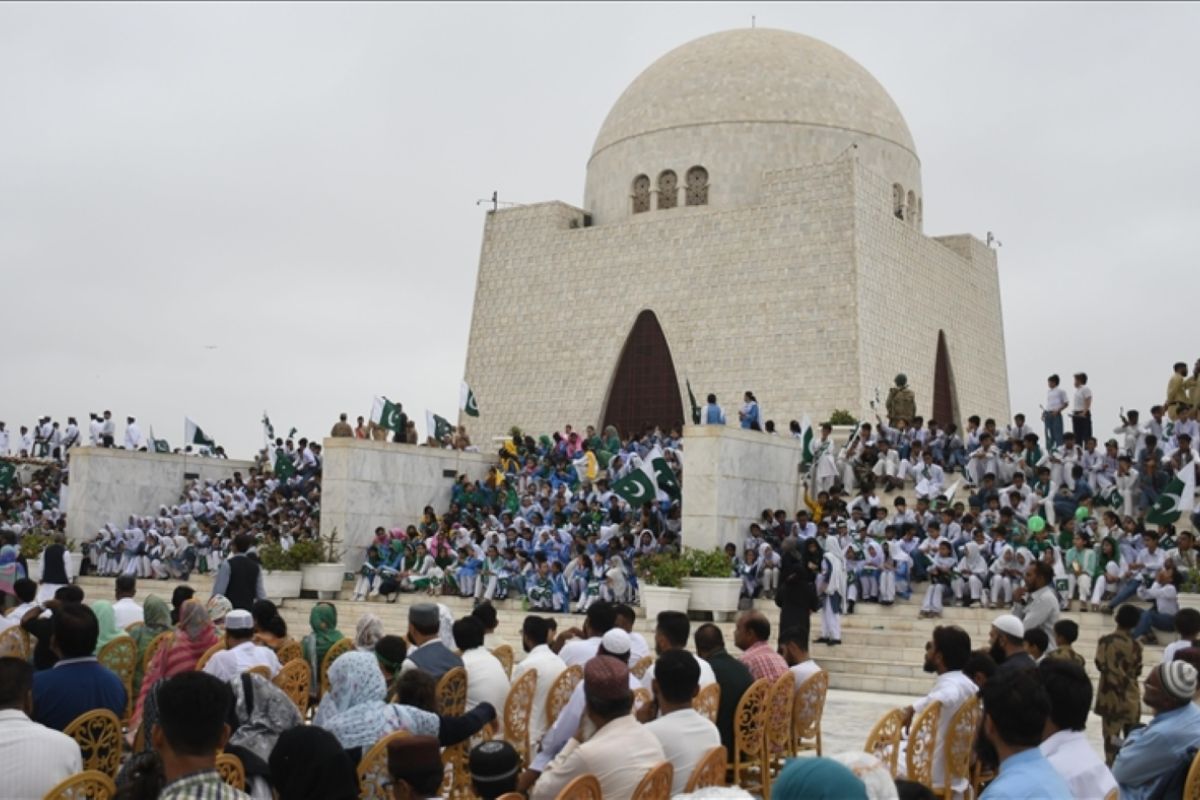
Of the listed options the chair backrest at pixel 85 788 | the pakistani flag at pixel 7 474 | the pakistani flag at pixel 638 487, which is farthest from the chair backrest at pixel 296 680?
the pakistani flag at pixel 7 474

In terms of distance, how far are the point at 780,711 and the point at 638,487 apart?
998cm

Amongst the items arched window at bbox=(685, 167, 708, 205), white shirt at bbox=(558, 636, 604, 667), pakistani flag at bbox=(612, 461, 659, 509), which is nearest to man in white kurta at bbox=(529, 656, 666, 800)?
white shirt at bbox=(558, 636, 604, 667)

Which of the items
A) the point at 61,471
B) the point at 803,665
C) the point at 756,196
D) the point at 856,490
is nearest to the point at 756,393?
the point at 756,196

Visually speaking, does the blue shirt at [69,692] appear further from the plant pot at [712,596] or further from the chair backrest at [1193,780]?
the plant pot at [712,596]

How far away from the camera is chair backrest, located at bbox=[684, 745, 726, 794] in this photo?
4.19 m

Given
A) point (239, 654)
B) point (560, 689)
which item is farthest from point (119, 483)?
point (560, 689)

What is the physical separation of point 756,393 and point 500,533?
7756 mm

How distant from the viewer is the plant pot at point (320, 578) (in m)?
18.4

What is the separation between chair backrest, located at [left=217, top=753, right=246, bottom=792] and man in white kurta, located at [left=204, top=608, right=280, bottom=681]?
177 cm

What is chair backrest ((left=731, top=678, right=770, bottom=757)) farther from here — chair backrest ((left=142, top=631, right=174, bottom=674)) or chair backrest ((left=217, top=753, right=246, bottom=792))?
chair backrest ((left=142, top=631, right=174, bottom=674))

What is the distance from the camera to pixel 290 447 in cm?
2361

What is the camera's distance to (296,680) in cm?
638

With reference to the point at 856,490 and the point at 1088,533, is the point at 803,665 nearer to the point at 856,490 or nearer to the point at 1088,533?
the point at 1088,533

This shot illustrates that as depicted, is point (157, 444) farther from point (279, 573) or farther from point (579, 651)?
point (579, 651)
